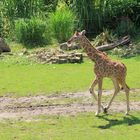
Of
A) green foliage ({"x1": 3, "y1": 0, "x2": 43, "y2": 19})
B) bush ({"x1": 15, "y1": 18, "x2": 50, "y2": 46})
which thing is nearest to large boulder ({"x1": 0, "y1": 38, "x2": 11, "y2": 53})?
bush ({"x1": 15, "y1": 18, "x2": 50, "y2": 46})

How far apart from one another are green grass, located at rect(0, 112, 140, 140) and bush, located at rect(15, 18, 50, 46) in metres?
11.6

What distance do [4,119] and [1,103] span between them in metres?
1.61

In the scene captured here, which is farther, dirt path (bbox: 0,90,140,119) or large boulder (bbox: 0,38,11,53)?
large boulder (bbox: 0,38,11,53)

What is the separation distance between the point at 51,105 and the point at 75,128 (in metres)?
2.16

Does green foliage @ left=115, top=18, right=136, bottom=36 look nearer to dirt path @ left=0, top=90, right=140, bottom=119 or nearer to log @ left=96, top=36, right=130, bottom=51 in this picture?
log @ left=96, top=36, right=130, bottom=51

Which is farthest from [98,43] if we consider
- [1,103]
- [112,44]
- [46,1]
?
[1,103]

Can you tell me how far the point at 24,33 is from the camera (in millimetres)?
23078

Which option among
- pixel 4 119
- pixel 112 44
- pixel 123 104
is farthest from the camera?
pixel 112 44

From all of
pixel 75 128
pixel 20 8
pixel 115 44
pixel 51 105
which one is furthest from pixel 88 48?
pixel 20 8

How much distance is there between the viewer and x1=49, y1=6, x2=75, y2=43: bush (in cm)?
2294

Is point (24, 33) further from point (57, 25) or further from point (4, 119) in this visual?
point (4, 119)

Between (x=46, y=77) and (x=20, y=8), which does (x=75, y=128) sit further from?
(x=20, y=8)

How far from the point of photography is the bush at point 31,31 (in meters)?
22.9

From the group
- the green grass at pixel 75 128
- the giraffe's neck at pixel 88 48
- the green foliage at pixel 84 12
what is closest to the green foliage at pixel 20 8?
the green foliage at pixel 84 12
